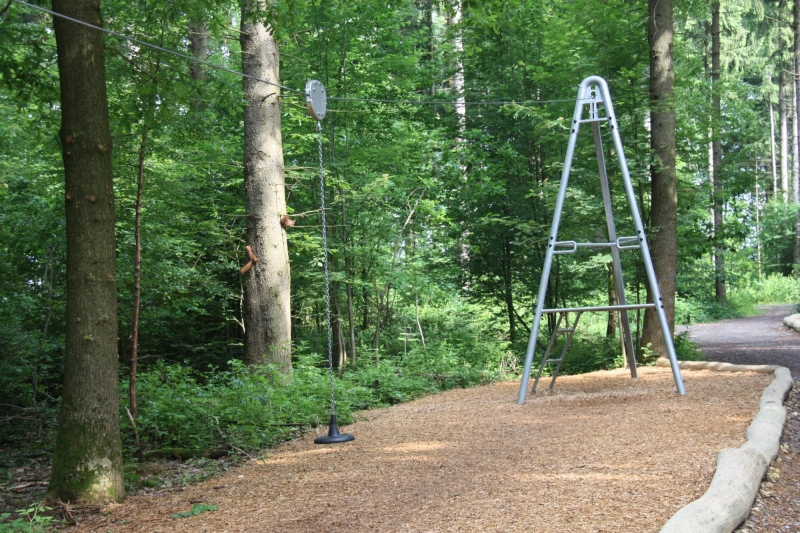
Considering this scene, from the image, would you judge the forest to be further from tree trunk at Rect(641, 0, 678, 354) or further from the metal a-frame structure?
the metal a-frame structure

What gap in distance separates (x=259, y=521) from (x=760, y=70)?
3507cm

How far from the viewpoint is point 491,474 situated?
4266mm

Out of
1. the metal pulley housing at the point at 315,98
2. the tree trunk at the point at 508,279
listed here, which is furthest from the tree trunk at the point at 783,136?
the metal pulley housing at the point at 315,98

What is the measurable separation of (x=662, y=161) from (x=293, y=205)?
19.1ft

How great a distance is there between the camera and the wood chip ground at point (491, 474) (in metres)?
3.44

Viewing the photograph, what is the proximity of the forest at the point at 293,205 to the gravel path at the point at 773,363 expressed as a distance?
5.32ft

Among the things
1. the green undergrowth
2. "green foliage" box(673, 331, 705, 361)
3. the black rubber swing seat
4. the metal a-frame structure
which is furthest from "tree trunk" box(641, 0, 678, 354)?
the black rubber swing seat

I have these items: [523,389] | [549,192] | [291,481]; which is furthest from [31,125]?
[549,192]

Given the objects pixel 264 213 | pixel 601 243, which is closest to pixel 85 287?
pixel 264 213

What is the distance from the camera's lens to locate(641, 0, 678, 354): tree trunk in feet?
31.0

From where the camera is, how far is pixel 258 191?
8414 mm

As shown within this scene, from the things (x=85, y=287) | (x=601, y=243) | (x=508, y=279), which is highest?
(x=601, y=243)

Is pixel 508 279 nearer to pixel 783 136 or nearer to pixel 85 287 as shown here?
pixel 85 287

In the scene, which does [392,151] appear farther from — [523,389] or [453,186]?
[523,389]
